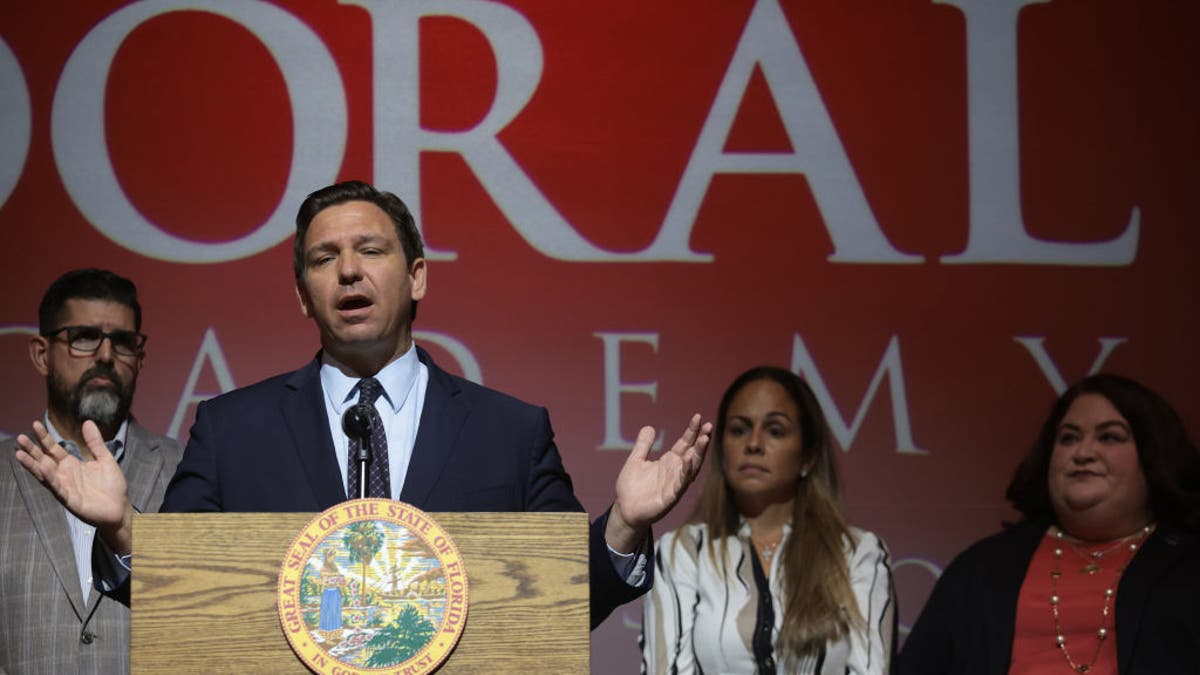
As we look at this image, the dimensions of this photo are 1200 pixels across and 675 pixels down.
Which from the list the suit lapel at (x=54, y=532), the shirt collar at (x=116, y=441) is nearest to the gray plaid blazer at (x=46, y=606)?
the suit lapel at (x=54, y=532)

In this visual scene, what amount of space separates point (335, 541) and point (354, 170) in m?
2.73

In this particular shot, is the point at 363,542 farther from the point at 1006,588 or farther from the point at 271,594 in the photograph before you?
the point at 1006,588

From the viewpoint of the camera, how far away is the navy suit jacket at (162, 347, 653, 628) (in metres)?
2.53

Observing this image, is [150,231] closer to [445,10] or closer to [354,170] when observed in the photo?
[354,170]

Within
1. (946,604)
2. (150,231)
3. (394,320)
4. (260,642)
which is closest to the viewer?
(260,642)

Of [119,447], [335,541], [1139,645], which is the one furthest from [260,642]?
[1139,645]

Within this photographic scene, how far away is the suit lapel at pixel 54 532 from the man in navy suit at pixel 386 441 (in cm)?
119

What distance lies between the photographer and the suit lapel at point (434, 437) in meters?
Answer: 2.53

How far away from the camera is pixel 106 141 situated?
464 centimetres

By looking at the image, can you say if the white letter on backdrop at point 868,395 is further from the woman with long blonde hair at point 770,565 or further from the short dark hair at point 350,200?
the short dark hair at point 350,200

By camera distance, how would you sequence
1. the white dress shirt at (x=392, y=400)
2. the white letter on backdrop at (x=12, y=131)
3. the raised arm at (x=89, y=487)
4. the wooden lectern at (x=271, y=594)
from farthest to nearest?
the white letter on backdrop at (x=12, y=131) → the white dress shirt at (x=392, y=400) → the raised arm at (x=89, y=487) → the wooden lectern at (x=271, y=594)

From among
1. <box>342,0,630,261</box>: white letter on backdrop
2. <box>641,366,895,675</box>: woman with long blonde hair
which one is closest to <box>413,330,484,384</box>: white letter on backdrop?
<box>342,0,630,261</box>: white letter on backdrop

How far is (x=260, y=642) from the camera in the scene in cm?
207

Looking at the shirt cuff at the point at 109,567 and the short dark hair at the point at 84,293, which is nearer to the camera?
the shirt cuff at the point at 109,567
